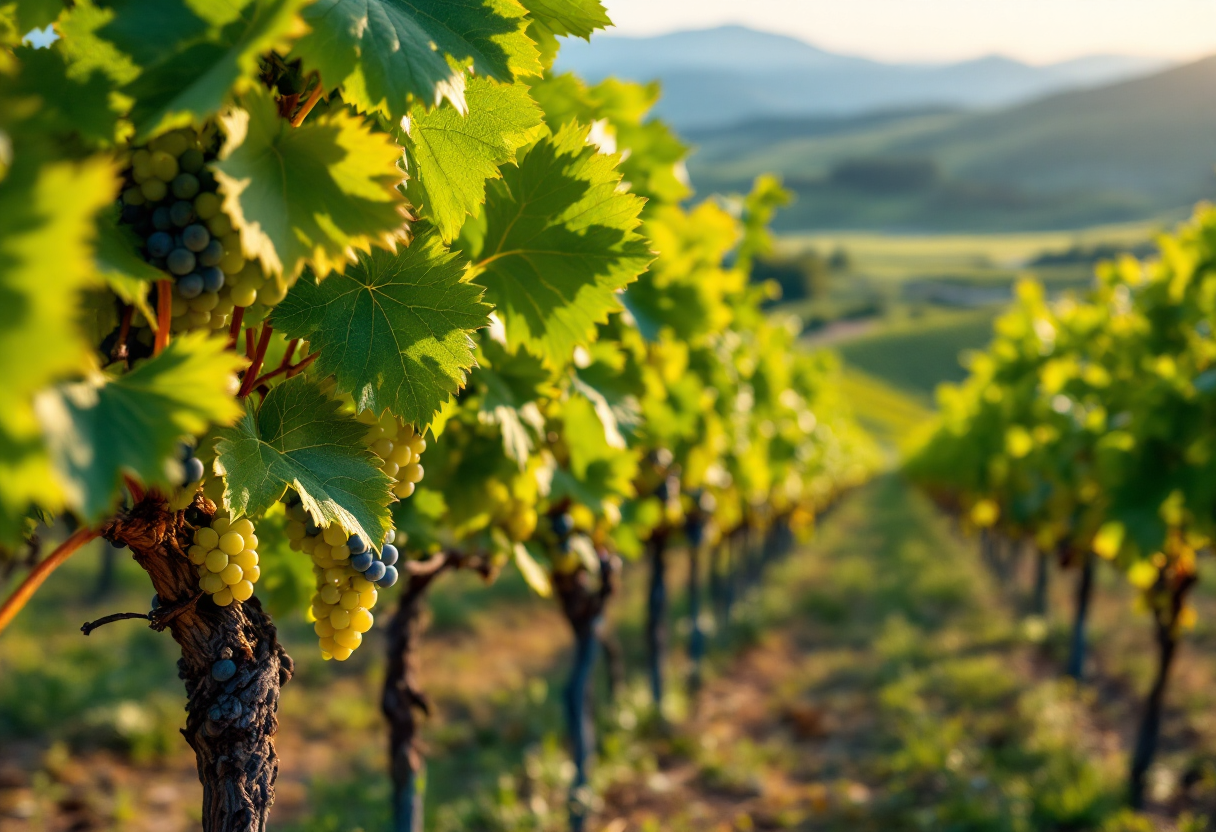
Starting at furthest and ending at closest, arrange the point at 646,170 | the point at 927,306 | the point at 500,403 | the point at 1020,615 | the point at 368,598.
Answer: the point at 927,306, the point at 1020,615, the point at 646,170, the point at 500,403, the point at 368,598

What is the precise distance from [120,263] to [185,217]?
133 mm

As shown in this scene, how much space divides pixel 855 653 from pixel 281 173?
38.9 feet

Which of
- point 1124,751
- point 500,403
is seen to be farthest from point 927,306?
point 500,403

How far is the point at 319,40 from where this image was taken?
123cm

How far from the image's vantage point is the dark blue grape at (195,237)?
1250mm

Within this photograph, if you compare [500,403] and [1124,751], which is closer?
[500,403]

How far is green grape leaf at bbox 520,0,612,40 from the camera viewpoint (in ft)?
5.63

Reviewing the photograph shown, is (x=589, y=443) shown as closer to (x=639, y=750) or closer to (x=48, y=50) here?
(x=48, y=50)

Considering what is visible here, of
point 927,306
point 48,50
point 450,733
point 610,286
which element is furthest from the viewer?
point 927,306

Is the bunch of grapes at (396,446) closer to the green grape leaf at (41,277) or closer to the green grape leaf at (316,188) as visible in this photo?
the green grape leaf at (316,188)

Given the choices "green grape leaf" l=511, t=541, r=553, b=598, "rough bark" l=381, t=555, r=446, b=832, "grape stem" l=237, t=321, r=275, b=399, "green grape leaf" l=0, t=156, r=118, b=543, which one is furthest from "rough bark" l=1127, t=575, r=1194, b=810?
"green grape leaf" l=0, t=156, r=118, b=543

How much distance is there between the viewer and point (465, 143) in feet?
5.36

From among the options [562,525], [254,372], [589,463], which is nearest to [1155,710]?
[562,525]

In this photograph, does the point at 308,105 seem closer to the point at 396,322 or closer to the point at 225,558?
the point at 396,322
